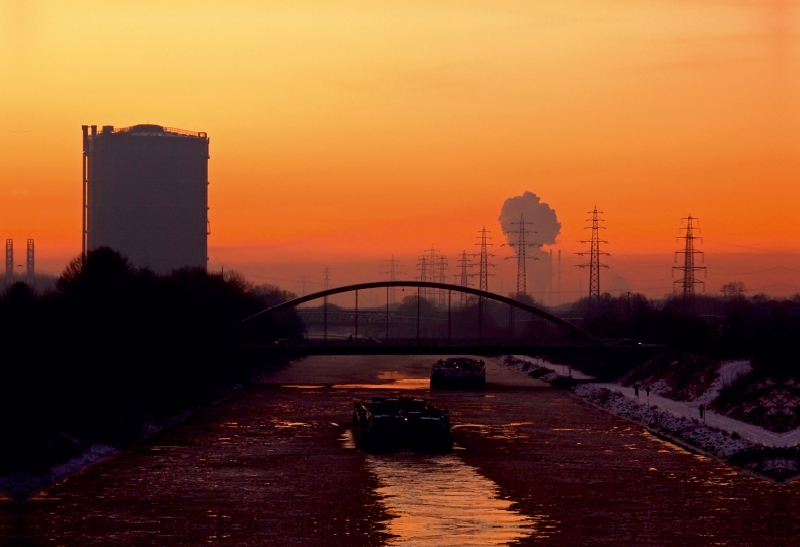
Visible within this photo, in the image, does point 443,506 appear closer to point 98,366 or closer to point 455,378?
point 98,366

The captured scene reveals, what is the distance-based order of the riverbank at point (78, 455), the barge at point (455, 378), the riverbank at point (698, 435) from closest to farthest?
the riverbank at point (78, 455) < the riverbank at point (698, 435) < the barge at point (455, 378)

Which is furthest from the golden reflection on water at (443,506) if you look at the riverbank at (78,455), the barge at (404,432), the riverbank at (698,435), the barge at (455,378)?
the barge at (455,378)

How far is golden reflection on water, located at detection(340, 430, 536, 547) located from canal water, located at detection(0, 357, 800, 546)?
9 centimetres

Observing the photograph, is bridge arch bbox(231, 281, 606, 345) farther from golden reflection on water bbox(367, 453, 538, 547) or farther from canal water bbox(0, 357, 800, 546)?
golden reflection on water bbox(367, 453, 538, 547)

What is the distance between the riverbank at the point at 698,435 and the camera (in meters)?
51.5

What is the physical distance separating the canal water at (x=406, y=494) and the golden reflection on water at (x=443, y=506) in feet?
0.29

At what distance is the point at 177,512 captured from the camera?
133 ft

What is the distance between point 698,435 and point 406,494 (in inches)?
954

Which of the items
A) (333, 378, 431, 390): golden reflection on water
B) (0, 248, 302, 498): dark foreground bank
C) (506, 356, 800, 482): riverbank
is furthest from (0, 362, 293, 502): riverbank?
(333, 378, 431, 390): golden reflection on water

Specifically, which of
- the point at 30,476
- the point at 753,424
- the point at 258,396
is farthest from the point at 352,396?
the point at 30,476

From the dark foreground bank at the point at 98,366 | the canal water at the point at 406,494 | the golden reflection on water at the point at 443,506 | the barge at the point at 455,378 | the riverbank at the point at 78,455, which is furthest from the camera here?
the barge at the point at 455,378

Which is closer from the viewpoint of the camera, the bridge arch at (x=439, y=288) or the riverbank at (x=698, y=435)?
the riverbank at (x=698, y=435)

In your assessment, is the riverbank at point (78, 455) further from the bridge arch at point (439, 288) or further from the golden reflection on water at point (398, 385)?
the bridge arch at point (439, 288)

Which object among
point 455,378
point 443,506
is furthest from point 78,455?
point 455,378
